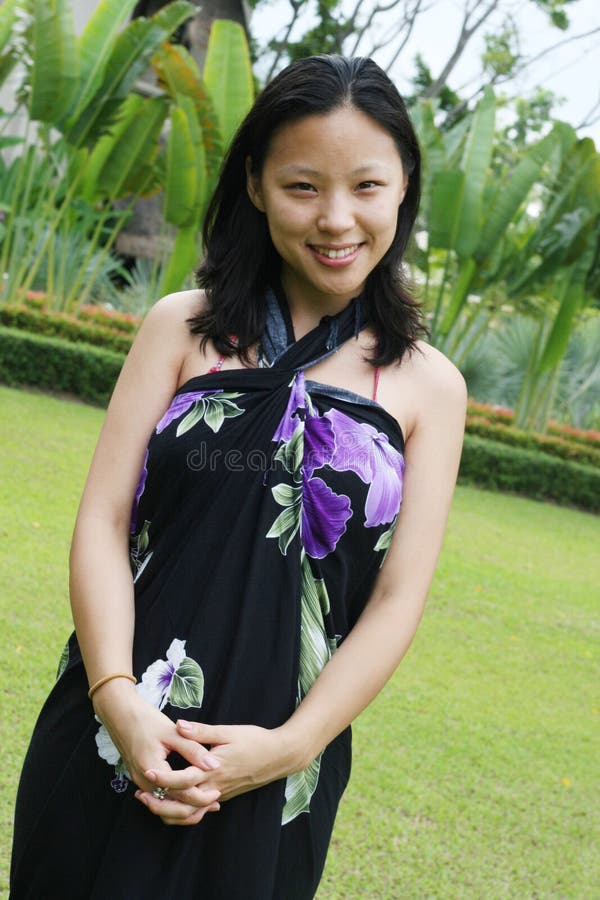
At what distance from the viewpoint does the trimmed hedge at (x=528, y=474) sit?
11648mm

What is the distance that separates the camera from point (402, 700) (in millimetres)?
4855

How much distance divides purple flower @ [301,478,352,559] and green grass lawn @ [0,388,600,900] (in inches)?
71.1

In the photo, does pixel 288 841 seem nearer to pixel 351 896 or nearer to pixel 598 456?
pixel 351 896

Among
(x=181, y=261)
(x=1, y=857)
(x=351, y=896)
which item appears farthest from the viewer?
(x=181, y=261)

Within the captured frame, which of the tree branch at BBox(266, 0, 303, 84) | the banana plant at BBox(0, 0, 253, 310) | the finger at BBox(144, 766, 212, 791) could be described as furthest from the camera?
the tree branch at BBox(266, 0, 303, 84)

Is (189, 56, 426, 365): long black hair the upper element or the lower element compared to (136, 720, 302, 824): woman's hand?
upper

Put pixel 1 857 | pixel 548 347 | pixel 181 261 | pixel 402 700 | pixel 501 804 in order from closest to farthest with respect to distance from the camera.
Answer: pixel 1 857, pixel 501 804, pixel 402 700, pixel 181 261, pixel 548 347

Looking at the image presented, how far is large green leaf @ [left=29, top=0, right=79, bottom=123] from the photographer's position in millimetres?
9500

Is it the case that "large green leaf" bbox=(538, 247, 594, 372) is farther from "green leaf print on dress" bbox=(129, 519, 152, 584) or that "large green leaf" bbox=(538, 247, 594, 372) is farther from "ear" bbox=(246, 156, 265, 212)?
"green leaf print on dress" bbox=(129, 519, 152, 584)

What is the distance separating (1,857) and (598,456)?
10.7 meters

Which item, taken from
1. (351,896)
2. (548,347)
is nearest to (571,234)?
(548,347)

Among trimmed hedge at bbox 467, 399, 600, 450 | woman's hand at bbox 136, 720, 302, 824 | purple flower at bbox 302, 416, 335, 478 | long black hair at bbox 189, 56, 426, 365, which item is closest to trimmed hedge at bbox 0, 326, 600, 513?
trimmed hedge at bbox 467, 399, 600, 450

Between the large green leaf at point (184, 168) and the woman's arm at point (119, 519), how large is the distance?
29.2 feet

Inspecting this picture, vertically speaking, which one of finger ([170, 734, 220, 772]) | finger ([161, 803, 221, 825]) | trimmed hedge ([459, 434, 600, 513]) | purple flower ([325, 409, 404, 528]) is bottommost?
trimmed hedge ([459, 434, 600, 513])
